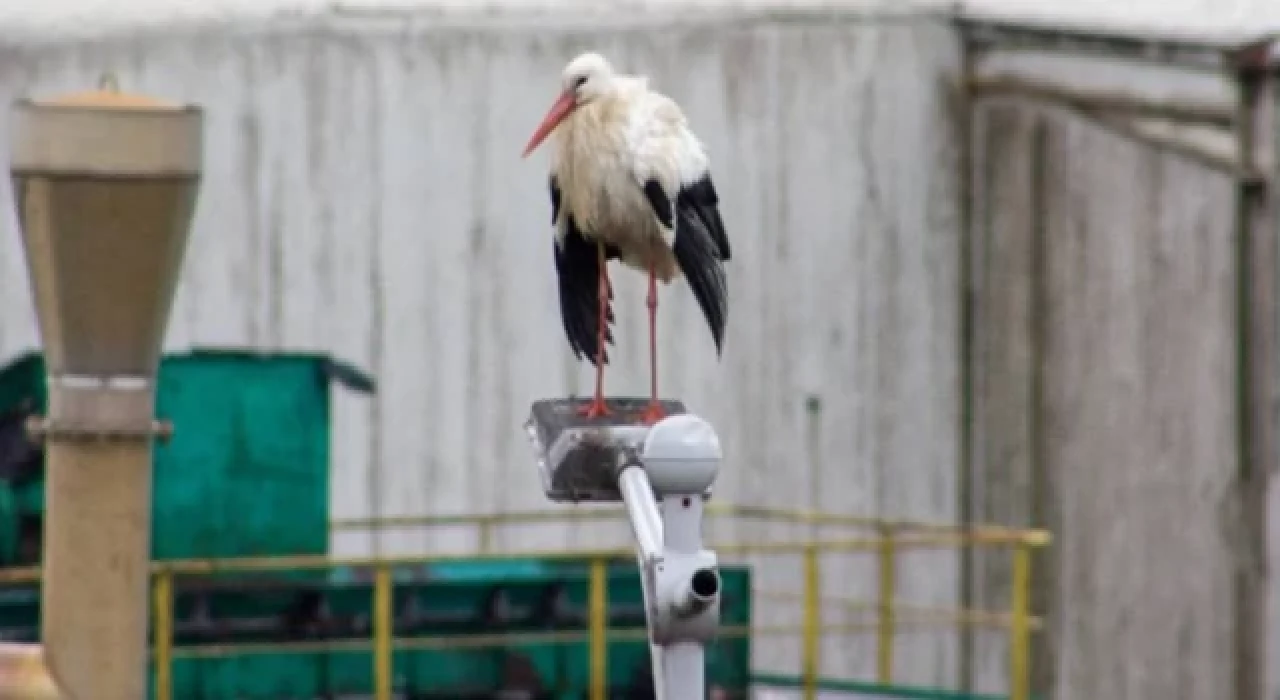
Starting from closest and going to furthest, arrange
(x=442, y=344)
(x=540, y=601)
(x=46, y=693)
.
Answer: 1. (x=46, y=693)
2. (x=540, y=601)
3. (x=442, y=344)

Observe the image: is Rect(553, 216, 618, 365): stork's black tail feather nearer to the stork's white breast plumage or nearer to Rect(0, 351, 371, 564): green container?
the stork's white breast plumage

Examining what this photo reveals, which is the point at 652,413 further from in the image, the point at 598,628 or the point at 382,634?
the point at 598,628

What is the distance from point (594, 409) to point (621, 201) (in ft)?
3.10

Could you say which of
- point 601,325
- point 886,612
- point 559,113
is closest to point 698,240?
point 601,325

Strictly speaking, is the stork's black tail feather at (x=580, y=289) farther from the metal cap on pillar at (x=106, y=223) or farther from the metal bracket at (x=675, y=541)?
the metal bracket at (x=675, y=541)

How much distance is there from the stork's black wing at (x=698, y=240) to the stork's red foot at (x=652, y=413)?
56 centimetres

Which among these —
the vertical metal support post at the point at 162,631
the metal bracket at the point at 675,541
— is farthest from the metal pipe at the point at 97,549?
the vertical metal support post at the point at 162,631

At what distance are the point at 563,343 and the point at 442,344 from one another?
0.59 meters

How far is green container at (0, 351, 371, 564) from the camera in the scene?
42.3 ft

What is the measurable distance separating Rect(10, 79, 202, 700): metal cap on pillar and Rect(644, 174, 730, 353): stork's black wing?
4.06 ft

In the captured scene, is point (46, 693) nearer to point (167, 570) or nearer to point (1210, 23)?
point (167, 570)

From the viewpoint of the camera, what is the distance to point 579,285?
868 centimetres

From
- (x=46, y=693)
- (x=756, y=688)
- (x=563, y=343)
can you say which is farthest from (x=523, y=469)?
(x=46, y=693)

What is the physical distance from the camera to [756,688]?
14492 millimetres
